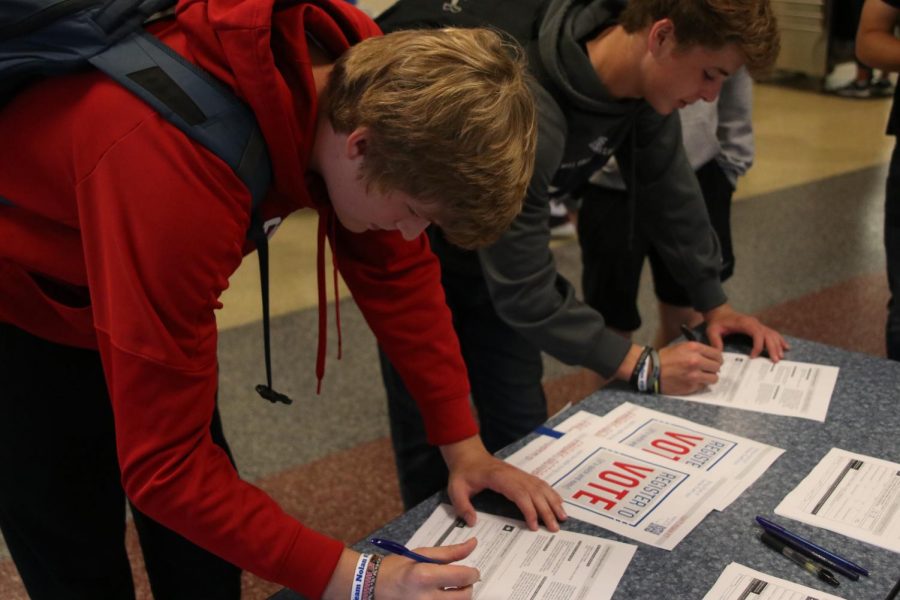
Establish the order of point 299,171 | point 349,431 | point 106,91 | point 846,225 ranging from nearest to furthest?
point 106,91, point 299,171, point 349,431, point 846,225

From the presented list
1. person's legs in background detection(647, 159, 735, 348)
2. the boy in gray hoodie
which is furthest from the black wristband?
person's legs in background detection(647, 159, 735, 348)

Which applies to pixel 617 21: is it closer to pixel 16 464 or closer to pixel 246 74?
pixel 246 74

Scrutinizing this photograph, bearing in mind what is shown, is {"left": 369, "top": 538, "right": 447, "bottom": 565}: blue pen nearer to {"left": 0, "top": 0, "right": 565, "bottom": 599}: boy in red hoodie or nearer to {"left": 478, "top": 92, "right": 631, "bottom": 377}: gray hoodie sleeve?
{"left": 0, "top": 0, "right": 565, "bottom": 599}: boy in red hoodie

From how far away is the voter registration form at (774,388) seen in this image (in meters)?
1.37

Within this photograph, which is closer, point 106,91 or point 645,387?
point 106,91

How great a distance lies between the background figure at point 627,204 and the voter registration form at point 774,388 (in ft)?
2.52

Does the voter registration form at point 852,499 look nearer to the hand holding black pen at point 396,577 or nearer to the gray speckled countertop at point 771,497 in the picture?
the gray speckled countertop at point 771,497

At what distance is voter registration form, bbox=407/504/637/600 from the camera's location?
100 cm

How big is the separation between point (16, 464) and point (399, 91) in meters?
0.64

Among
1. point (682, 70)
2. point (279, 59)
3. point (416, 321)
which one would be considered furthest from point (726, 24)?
point (279, 59)

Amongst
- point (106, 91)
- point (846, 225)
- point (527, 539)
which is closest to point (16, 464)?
point (106, 91)

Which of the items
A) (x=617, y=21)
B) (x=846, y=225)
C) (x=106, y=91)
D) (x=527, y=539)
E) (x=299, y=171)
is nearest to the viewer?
(x=106, y=91)

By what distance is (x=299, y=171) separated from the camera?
37.2 inches

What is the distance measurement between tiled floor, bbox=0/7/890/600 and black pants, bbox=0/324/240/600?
2.82 feet
